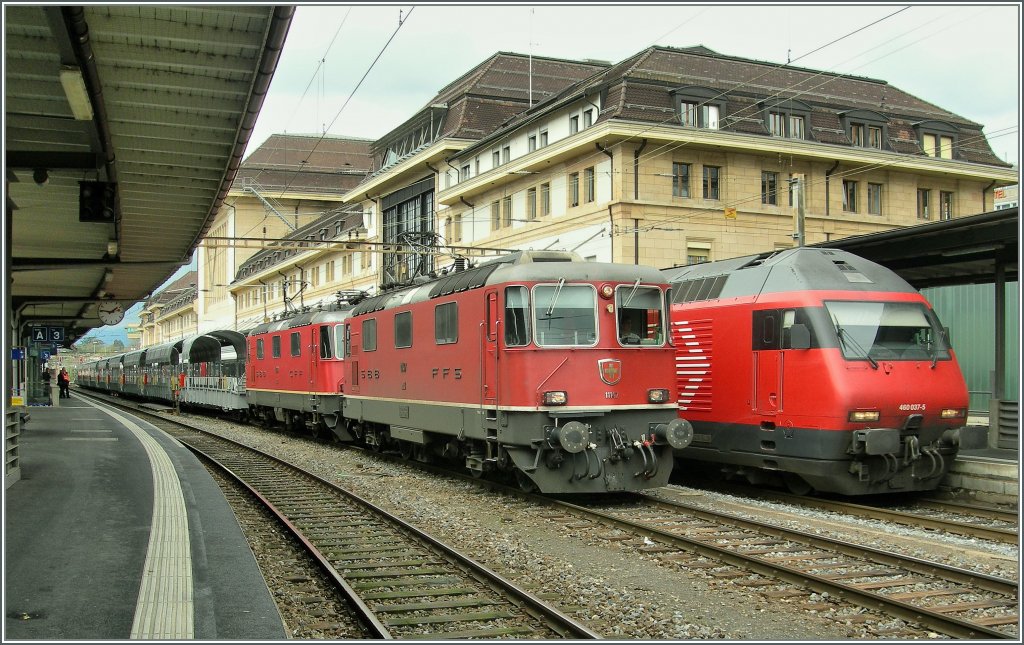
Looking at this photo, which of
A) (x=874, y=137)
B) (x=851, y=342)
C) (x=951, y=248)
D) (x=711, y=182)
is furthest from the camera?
(x=874, y=137)

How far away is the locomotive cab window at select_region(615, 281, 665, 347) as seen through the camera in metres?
13.2

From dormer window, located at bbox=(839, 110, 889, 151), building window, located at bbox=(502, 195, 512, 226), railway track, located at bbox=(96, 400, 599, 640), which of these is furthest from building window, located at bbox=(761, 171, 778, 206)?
railway track, located at bbox=(96, 400, 599, 640)

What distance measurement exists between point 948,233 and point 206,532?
11.3 metres

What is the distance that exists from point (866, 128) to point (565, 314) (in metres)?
32.0

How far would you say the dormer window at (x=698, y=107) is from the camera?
3578 cm

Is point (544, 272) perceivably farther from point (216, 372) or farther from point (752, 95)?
point (752, 95)

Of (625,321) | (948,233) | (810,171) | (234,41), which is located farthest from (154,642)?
(810,171)

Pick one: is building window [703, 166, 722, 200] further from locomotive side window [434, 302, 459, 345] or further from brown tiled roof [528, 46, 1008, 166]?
locomotive side window [434, 302, 459, 345]

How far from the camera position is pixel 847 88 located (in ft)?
141

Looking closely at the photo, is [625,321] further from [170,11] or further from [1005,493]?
[170,11]

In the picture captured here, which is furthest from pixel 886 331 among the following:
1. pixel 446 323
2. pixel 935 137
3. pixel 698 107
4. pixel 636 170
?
pixel 935 137

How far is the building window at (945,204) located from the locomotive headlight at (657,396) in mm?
33623

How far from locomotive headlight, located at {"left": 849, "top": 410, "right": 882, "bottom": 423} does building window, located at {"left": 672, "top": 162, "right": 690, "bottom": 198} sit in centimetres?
2483

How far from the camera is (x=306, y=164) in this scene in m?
76.1
